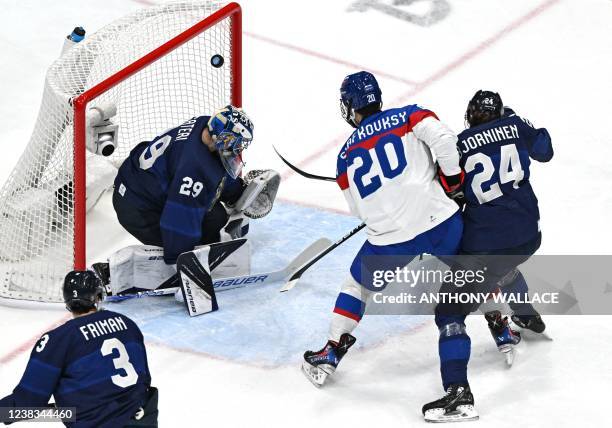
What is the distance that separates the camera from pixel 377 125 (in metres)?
4.64

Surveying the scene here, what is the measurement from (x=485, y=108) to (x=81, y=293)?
1.68 metres

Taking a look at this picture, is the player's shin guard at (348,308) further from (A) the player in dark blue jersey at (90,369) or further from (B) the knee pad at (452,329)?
(A) the player in dark blue jersey at (90,369)

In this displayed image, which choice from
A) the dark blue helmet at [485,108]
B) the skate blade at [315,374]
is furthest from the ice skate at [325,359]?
the dark blue helmet at [485,108]

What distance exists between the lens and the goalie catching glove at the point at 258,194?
18.2 ft

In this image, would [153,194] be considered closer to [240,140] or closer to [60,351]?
[240,140]

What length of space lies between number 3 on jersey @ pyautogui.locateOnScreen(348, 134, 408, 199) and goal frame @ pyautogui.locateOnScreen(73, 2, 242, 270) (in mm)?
1037

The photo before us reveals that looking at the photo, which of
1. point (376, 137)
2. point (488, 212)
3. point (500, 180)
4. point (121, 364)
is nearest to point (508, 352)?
point (488, 212)

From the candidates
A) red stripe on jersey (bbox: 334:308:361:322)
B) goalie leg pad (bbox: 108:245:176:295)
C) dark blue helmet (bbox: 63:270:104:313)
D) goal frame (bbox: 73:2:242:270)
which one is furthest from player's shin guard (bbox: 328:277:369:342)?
dark blue helmet (bbox: 63:270:104:313)

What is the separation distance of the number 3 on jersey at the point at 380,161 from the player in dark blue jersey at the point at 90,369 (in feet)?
3.84

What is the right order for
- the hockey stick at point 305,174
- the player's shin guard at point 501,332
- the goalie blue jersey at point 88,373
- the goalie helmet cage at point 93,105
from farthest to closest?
1. the hockey stick at point 305,174
2. the goalie helmet cage at point 93,105
3. the player's shin guard at point 501,332
4. the goalie blue jersey at point 88,373

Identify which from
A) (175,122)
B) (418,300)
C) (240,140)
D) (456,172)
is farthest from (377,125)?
(175,122)

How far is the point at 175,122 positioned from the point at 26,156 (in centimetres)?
70

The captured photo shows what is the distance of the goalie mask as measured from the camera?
16.5 ft

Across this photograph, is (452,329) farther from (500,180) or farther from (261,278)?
(261,278)
